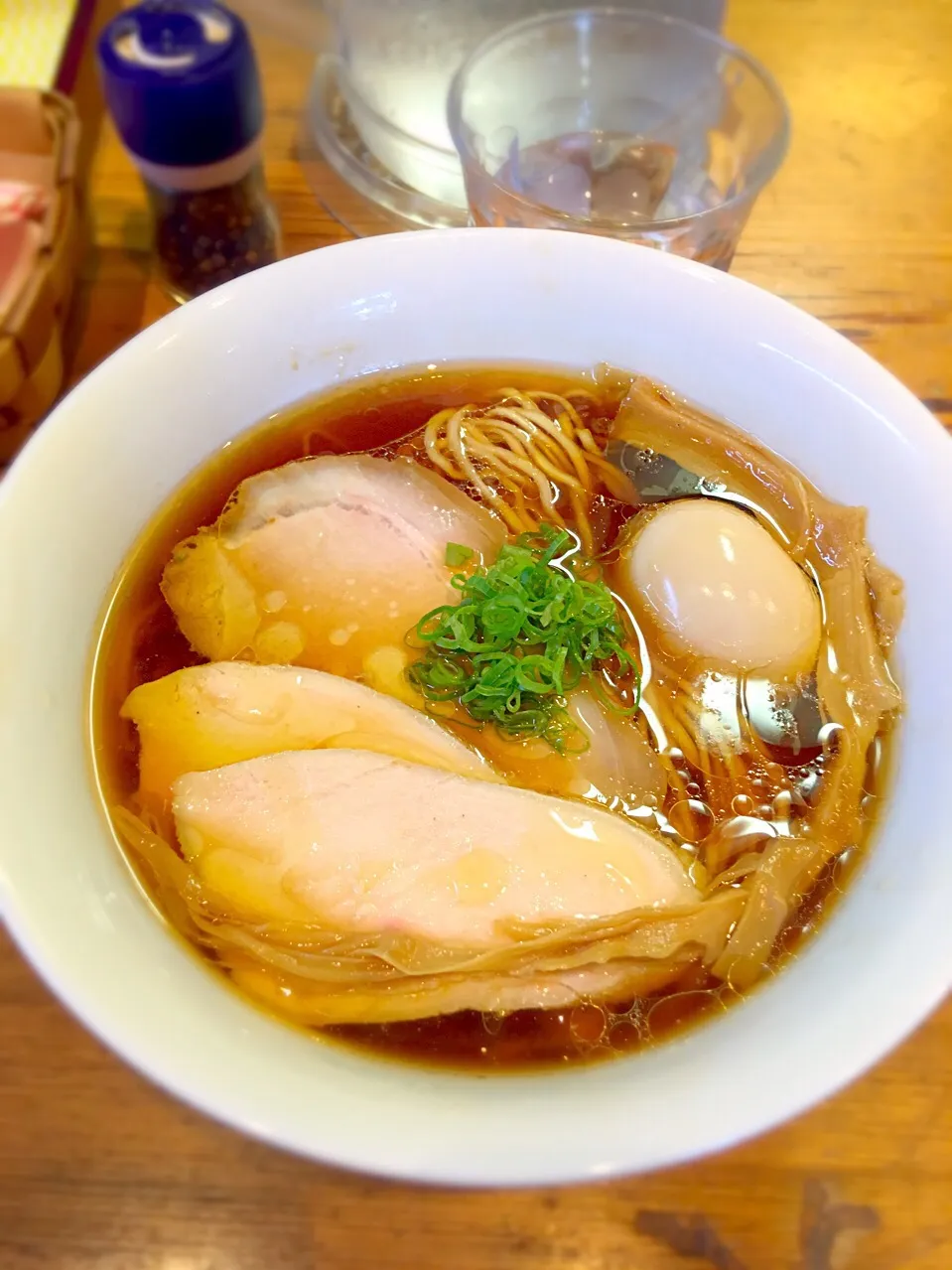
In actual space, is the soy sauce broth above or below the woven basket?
below

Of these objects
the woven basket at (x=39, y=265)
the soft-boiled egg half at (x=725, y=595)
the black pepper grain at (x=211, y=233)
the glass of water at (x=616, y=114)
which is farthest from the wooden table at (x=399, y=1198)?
→ the glass of water at (x=616, y=114)

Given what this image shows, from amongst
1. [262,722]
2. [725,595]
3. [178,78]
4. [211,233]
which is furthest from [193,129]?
[725,595]

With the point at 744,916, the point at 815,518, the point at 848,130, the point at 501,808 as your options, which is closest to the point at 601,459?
the point at 815,518

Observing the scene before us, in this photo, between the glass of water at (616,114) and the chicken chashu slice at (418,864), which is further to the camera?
the glass of water at (616,114)

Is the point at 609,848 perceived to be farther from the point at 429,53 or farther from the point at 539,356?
the point at 429,53

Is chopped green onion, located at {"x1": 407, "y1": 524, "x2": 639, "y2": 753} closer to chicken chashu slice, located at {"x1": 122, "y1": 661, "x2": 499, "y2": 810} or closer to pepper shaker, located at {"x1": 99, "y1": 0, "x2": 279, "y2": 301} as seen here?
chicken chashu slice, located at {"x1": 122, "y1": 661, "x2": 499, "y2": 810}

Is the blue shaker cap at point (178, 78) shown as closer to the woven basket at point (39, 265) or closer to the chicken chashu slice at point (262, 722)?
the woven basket at point (39, 265)

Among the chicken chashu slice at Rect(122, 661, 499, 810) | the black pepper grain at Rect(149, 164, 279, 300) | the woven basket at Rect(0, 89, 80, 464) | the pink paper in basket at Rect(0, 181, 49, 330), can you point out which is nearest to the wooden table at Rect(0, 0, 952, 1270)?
the chicken chashu slice at Rect(122, 661, 499, 810)
